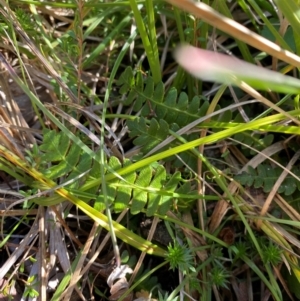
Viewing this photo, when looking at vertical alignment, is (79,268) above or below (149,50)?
below

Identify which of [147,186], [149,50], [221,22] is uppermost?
[221,22]

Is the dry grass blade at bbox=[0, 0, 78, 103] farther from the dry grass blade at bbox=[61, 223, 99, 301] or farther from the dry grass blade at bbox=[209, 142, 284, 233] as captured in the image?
the dry grass blade at bbox=[209, 142, 284, 233]

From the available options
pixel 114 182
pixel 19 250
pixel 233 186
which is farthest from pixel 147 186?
pixel 19 250

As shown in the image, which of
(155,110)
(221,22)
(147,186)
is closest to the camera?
(221,22)

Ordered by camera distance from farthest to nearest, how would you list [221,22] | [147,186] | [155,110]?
[155,110], [147,186], [221,22]

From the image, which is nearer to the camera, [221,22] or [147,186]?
[221,22]

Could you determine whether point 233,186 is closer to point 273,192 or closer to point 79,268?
point 273,192
